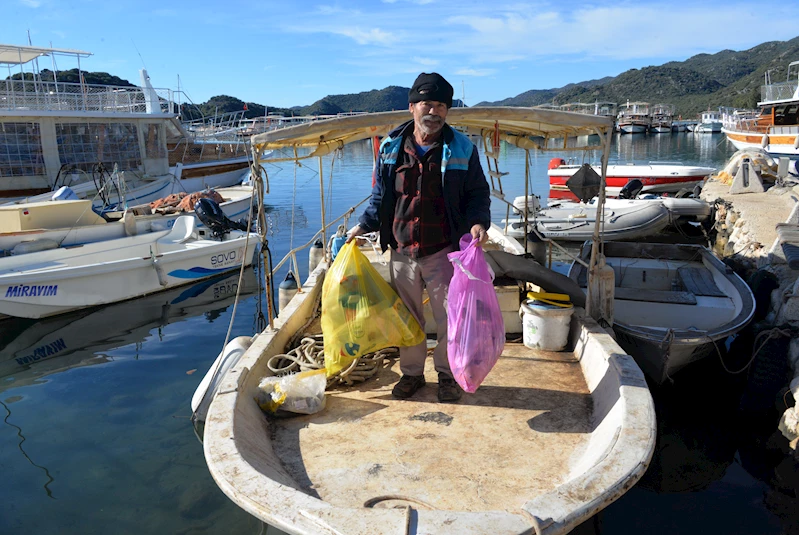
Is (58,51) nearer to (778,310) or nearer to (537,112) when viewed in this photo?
(537,112)

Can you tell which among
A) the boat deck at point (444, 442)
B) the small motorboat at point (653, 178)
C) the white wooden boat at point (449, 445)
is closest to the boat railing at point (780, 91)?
the small motorboat at point (653, 178)

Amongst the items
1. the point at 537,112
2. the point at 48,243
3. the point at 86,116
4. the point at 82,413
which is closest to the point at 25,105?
the point at 86,116

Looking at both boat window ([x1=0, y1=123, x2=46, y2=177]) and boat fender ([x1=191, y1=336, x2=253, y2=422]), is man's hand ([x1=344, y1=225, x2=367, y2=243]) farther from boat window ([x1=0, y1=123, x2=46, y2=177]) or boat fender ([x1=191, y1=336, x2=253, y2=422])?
boat window ([x1=0, y1=123, x2=46, y2=177])

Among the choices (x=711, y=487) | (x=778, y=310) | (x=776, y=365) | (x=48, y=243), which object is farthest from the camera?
(x=48, y=243)

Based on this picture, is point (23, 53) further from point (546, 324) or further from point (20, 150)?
point (546, 324)

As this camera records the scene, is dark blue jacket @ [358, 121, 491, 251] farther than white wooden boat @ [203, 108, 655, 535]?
Yes

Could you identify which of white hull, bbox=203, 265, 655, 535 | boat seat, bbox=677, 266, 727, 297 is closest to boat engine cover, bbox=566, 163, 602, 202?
boat seat, bbox=677, 266, 727, 297

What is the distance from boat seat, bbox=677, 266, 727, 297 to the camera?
25.0 feet

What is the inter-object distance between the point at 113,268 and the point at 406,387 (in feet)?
25.7

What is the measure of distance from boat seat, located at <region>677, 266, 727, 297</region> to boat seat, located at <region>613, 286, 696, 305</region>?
45cm

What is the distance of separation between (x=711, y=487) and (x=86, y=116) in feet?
68.3

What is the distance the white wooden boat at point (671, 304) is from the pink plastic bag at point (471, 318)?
3016 millimetres

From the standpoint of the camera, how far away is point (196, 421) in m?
5.41

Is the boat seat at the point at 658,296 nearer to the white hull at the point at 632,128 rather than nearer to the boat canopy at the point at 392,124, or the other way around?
the boat canopy at the point at 392,124
